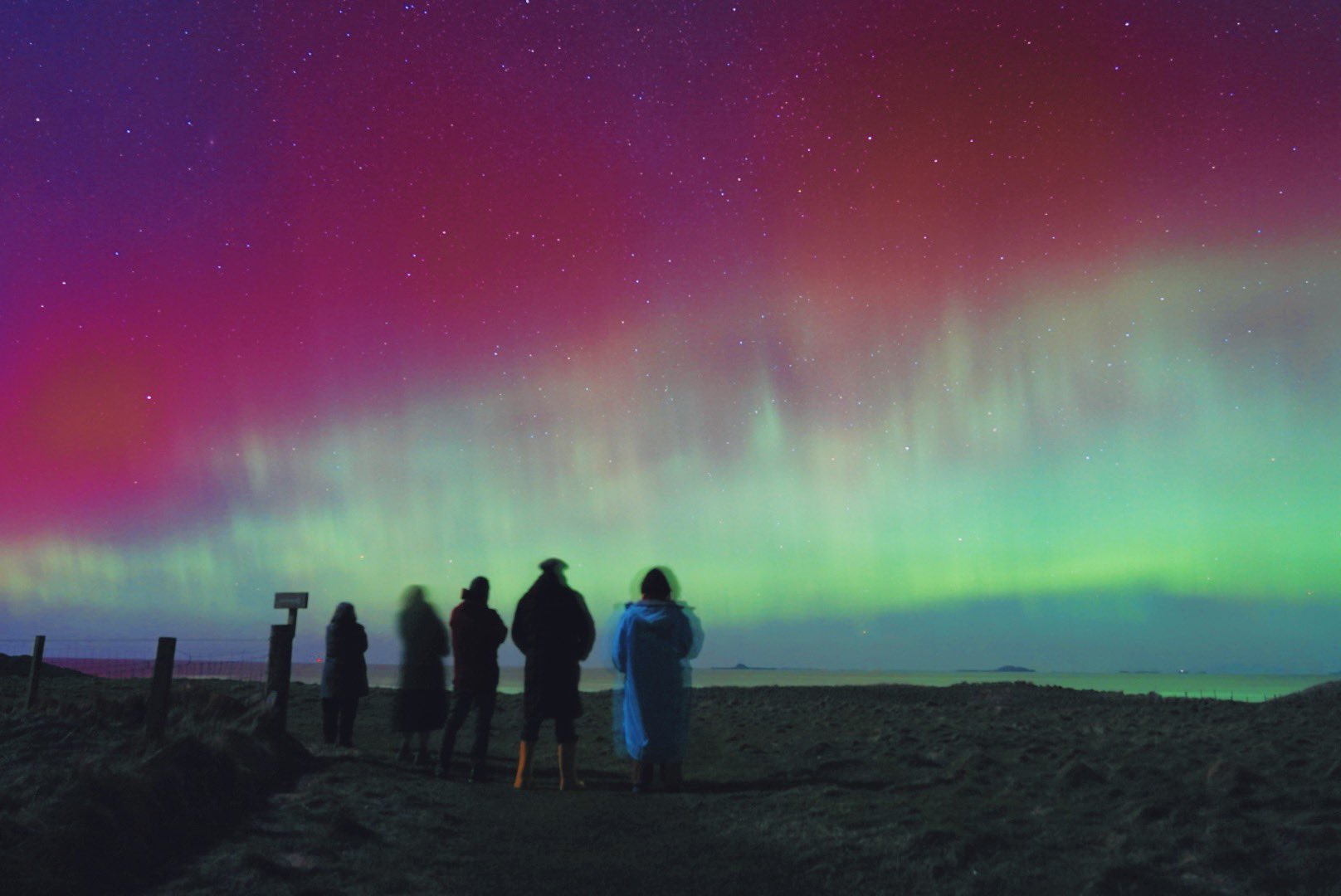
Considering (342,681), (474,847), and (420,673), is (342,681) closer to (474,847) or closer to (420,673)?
(420,673)

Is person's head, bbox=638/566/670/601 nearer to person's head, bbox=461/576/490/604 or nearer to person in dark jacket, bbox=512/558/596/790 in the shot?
person in dark jacket, bbox=512/558/596/790

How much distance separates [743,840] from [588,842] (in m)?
1.18

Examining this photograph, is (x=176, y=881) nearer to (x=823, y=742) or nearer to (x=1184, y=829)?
(x=1184, y=829)

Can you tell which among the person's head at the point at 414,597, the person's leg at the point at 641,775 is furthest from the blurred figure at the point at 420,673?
the person's leg at the point at 641,775

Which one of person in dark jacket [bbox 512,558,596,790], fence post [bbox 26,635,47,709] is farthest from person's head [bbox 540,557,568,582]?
fence post [bbox 26,635,47,709]

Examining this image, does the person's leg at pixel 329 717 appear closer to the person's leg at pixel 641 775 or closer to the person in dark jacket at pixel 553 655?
the person in dark jacket at pixel 553 655

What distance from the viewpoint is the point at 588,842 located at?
24.3 feet

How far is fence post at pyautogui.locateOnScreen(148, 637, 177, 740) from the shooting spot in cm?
1064

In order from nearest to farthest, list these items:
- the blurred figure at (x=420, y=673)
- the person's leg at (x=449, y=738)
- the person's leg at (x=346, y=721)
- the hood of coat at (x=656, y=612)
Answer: the hood of coat at (x=656, y=612), the person's leg at (x=449, y=738), the blurred figure at (x=420, y=673), the person's leg at (x=346, y=721)

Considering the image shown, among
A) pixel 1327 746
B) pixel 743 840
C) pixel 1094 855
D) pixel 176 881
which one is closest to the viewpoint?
pixel 176 881

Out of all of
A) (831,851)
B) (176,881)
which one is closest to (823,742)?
(831,851)

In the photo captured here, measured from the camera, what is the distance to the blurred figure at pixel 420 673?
43.1 ft

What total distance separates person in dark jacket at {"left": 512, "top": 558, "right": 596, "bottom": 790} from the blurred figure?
2.59 m

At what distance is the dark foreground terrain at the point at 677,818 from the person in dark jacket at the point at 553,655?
551mm
